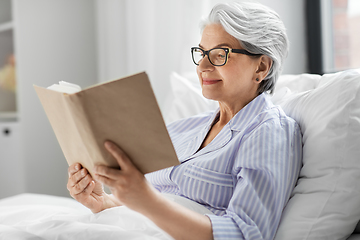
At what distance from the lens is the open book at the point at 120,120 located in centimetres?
62

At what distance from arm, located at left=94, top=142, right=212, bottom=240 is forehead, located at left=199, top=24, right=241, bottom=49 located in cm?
46

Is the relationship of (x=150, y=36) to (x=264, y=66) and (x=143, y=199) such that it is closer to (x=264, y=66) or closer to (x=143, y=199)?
(x=264, y=66)

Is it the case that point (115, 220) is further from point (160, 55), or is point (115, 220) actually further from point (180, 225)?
point (160, 55)

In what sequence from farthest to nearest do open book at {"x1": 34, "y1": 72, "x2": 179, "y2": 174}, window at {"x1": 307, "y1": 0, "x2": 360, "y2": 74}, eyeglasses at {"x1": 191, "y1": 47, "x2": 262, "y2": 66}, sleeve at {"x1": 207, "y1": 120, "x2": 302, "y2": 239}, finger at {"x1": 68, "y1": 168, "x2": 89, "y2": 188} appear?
window at {"x1": 307, "y1": 0, "x2": 360, "y2": 74} < eyeglasses at {"x1": 191, "y1": 47, "x2": 262, "y2": 66} < finger at {"x1": 68, "y1": 168, "x2": 89, "y2": 188} < sleeve at {"x1": 207, "y1": 120, "x2": 302, "y2": 239} < open book at {"x1": 34, "y1": 72, "x2": 179, "y2": 174}

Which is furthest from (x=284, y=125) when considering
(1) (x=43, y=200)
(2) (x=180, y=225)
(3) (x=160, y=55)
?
(3) (x=160, y=55)

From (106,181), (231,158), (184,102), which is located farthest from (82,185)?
(184,102)

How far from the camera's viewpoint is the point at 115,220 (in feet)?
2.96

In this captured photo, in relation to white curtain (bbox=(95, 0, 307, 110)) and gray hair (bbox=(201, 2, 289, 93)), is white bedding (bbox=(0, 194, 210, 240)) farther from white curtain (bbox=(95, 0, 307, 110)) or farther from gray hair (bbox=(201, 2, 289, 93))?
white curtain (bbox=(95, 0, 307, 110))

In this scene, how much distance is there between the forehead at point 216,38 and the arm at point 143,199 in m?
0.46

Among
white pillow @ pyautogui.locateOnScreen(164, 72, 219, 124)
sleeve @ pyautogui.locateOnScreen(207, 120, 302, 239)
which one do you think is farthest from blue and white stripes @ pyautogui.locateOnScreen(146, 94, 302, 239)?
white pillow @ pyautogui.locateOnScreen(164, 72, 219, 124)

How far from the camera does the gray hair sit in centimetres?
95

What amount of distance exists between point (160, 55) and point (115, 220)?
1467mm

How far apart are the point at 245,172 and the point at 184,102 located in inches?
29.9

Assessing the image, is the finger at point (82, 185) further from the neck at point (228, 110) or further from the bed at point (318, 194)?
the neck at point (228, 110)
